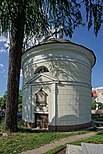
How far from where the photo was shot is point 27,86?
62.4 feet

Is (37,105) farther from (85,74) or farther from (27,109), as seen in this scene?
(85,74)

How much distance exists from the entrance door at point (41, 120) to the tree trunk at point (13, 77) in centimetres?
505

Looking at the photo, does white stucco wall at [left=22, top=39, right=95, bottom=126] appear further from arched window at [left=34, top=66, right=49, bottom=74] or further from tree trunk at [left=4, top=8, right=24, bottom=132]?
tree trunk at [left=4, top=8, right=24, bottom=132]

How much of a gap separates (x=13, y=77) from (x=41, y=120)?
21.0 feet

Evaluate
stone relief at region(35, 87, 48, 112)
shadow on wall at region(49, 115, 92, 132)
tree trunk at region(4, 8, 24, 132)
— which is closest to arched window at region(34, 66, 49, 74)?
stone relief at region(35, 87, 48, 112)

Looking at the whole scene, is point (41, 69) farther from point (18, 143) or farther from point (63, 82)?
point (18, 143)

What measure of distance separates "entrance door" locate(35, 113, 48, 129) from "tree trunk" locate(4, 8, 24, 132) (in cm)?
505

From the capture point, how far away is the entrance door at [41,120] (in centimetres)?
1744

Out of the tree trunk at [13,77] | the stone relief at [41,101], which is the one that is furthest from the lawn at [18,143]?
the stone relief at [41,101]

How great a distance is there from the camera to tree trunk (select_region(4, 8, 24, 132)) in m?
12.5

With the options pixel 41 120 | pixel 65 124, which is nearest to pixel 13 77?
pixel 41 120

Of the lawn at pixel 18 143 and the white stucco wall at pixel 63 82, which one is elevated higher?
the white stucco wall at pixel 63 82

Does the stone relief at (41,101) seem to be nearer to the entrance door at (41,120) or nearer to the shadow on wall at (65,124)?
the entrance door at (41,120)

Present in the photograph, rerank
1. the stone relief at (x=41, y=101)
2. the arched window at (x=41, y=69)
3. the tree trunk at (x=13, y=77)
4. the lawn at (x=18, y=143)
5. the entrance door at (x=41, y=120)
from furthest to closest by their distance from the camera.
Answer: the arched window at (x=41, y=69), the stone relief at (x=41, y=101), the entrance door at (x=41, y=120), the tree trunk at (x=13, y=77), the lawn at (x=18, y=143)
